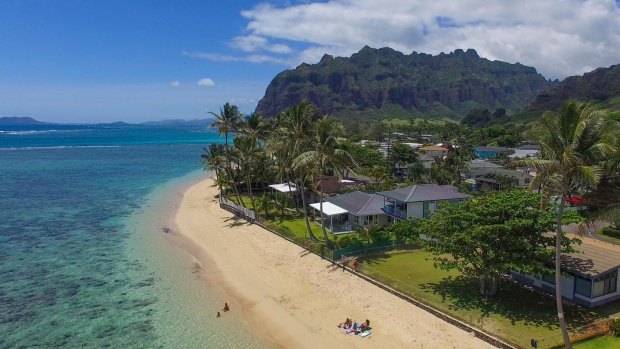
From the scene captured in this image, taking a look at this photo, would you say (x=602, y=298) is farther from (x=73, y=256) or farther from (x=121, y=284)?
(x=73, y=256)

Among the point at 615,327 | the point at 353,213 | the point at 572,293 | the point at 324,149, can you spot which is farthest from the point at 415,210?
the point at 615,327

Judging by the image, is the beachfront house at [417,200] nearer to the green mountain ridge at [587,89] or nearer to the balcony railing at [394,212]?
the balcony railing at [394,212]

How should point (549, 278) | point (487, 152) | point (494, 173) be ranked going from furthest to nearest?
1. point (487, 152)
2. point (494, 173)
3. point (549, 278)

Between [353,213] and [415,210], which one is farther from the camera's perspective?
[353,213]

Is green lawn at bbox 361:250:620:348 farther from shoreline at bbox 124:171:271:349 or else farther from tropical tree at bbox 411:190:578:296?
shoreline at bbox 124:171:271:349

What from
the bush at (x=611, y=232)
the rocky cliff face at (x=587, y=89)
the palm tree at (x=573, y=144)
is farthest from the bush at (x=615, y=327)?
the rocky cliff face at (x=587, y=89)

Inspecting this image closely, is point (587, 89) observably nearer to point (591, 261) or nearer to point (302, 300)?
point (591, 261)

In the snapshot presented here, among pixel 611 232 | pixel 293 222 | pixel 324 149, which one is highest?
pixel 324 149
